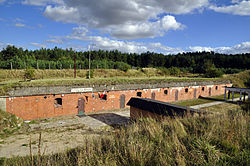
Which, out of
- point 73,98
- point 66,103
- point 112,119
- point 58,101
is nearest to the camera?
point 112,119

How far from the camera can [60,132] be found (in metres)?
12.9

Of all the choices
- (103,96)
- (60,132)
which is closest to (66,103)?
(103,96)

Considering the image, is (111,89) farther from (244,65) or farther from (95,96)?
(244,65)

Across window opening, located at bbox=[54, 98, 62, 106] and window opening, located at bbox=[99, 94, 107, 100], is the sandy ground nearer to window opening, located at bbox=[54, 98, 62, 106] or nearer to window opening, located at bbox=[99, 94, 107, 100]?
window opening, located at bbox=[54, 98, 62, 106]

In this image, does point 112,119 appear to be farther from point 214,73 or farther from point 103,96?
point 214,73

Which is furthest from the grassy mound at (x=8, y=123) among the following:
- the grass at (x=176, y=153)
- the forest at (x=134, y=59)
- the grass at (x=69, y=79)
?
the forest at (x=134, y=59)

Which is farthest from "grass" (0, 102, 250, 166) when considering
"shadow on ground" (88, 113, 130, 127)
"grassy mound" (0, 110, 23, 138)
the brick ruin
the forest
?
the forest

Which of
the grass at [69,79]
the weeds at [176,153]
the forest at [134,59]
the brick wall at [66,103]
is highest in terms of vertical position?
the forest at [134,59]

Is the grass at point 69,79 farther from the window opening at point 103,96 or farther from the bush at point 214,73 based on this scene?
the bush at point 214,73

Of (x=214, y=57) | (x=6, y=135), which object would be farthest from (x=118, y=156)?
(x=214, y=57)

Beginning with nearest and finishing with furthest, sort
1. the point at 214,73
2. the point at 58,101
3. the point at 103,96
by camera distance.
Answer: the point at 58,101, the point at 103,96, the point at 214,73

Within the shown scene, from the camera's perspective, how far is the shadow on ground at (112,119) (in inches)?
608

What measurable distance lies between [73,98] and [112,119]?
4.86 metres

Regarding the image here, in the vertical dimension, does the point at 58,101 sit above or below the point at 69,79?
below
